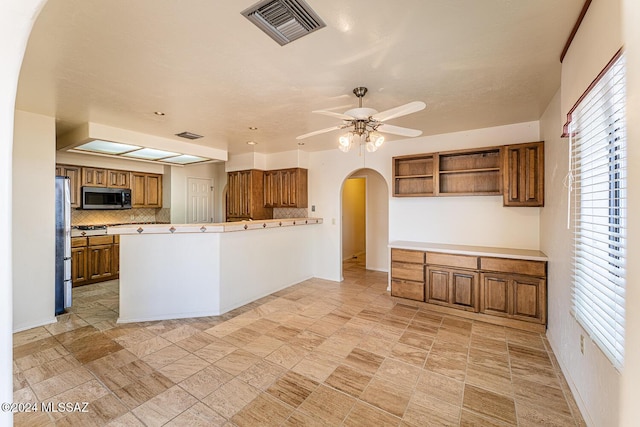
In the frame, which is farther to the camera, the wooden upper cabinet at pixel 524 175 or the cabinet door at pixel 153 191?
the cabinet door at pixel 153 191

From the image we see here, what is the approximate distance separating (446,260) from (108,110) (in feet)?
15.0

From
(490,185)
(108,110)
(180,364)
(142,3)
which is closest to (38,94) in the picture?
(108,110)

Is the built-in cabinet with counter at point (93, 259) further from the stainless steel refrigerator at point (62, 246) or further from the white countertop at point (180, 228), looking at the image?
the white countertop at point (180, 228)

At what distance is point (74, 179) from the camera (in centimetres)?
496

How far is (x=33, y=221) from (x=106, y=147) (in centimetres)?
144

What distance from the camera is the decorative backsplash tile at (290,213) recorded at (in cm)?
559

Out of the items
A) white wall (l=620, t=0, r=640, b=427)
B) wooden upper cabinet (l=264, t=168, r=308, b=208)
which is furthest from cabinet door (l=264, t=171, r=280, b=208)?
white wall (l=620, t=0, r=640, b=427)

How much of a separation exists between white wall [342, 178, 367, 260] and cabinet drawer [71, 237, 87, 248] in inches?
206

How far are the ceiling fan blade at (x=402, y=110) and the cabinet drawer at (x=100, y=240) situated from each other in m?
5.41

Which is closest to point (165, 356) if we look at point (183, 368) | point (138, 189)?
point (183, 368)

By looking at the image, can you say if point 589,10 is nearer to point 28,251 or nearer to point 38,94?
point 38,94

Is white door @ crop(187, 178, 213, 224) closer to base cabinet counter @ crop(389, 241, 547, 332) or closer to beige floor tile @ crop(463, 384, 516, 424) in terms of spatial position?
base cabinet counter @ crop(389, 241, 547, 332)

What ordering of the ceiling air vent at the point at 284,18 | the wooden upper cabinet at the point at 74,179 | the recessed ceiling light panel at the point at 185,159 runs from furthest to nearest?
the recessed ceiling light panel at the point at 185,159
the wooden upper cabinet at the point at 74,179
the ceiling air vent at the point at 284,18

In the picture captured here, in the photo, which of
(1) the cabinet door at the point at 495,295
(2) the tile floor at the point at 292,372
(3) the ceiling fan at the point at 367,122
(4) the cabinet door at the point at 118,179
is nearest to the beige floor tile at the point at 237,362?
(2) the tile floor at the point at 292,372
